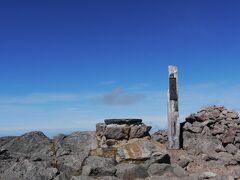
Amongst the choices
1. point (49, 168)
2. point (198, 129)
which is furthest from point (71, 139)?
point (198, 129)

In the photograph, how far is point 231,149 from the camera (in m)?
20.4

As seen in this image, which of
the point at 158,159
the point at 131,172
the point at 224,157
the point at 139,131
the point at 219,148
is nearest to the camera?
the point at 131,172

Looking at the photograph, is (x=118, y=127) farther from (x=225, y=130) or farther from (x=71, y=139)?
(x=225, y=130)

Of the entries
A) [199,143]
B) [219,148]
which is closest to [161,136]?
[199,143]

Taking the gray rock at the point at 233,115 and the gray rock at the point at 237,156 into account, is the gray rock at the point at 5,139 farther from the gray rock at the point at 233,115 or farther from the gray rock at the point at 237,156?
the gray rock at the point at 233,115

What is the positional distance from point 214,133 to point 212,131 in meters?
0.16

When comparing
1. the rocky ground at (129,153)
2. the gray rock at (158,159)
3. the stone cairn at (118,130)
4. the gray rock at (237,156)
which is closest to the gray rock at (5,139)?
the rocky ground at (129,153)

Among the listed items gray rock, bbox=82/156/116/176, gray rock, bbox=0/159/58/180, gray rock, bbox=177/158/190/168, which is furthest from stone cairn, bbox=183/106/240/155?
gray rock, bbox=0/159/58/180

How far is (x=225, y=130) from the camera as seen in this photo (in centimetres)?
2116

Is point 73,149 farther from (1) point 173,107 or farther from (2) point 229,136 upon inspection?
(2) point 229,136

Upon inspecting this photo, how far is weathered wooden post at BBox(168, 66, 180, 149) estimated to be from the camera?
825 inches

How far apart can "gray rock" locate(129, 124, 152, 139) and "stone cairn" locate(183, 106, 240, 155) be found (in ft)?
7.90

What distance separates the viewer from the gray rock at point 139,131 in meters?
19.7

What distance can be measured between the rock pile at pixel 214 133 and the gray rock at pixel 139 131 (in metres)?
2.41
